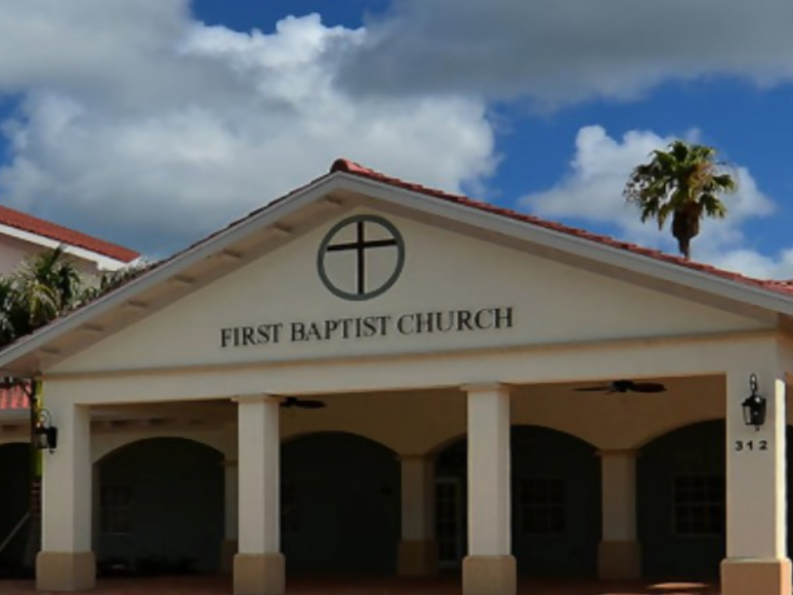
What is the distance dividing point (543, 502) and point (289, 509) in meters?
4.76

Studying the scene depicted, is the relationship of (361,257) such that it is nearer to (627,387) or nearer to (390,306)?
(390,306)

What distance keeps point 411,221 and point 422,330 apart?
1405 millimetres

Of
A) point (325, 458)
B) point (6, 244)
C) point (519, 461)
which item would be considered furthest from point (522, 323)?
point (6, 244)

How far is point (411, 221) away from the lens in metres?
20.7

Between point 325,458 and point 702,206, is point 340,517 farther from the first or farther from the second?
point 702,206

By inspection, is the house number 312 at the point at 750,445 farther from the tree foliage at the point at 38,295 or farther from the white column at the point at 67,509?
the tree foliage at the point at 38,295

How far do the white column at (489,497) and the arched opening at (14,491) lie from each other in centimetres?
1292

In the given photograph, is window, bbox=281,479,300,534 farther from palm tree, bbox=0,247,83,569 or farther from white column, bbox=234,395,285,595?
white column, bbox=234,395,285,595

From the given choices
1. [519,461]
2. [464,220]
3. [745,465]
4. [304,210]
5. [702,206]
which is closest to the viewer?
[745,465]

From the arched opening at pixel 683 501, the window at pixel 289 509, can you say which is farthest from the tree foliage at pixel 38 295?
the arched opening at pixel 683 501

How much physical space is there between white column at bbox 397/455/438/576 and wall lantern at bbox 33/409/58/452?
18.6ft

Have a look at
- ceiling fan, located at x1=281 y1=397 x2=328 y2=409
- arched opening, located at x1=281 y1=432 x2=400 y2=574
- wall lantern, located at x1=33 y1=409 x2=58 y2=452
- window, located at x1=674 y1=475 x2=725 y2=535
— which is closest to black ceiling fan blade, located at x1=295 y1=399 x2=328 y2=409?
ceiling fan, located at x1=281 y1=397 x2=328 y2=409

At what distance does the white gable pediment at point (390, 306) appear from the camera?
19.5 metres

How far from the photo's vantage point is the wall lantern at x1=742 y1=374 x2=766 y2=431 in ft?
59.8
